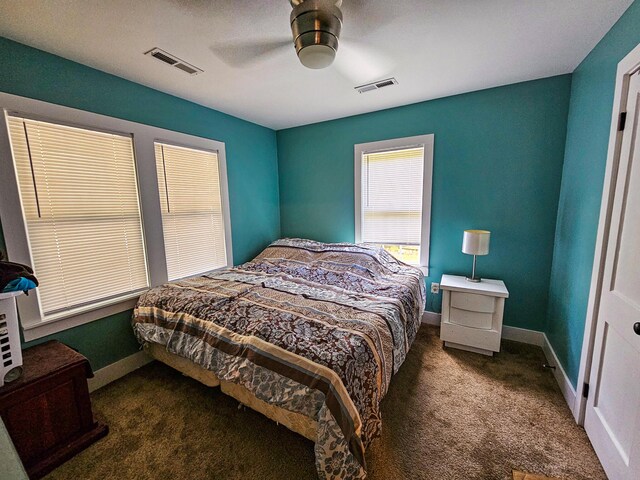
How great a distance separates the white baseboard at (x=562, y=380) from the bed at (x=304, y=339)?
105 cm

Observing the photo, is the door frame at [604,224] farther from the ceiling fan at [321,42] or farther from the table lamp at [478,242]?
the ceiling fan at [321,42]

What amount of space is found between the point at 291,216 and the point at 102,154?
2.22 metres

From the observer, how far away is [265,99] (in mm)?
2576

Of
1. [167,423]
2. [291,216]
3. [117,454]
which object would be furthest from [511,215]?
[117,454]

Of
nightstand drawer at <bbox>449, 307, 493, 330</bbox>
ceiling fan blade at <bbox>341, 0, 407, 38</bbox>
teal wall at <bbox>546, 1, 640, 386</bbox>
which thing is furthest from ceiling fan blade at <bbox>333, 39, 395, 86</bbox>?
nightstand drawer at <bbox>449, 307, 493, 330</bbox>

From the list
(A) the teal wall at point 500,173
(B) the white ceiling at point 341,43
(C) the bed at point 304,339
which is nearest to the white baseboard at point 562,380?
(A) the teal wall at point 500,173

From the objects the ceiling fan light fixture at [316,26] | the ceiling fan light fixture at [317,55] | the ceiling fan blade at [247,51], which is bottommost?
the ceiling fan light fixture at [317,55]

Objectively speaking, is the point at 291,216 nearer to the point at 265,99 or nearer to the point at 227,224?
the point at 227,224

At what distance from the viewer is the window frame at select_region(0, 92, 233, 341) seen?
162 cm

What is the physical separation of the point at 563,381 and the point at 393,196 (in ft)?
6.99

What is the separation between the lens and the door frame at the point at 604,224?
1348 mm

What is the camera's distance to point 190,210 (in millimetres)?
2691

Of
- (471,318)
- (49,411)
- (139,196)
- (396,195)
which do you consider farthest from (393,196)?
(49,411)

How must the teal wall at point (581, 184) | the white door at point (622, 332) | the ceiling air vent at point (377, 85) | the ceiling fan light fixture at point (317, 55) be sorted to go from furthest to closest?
the ceiling air vent at point (377, 85)
the teal wall at point (581, 184)
the ceiling fan light fixture at point (317, 55)
the white door at point (622, 332)
